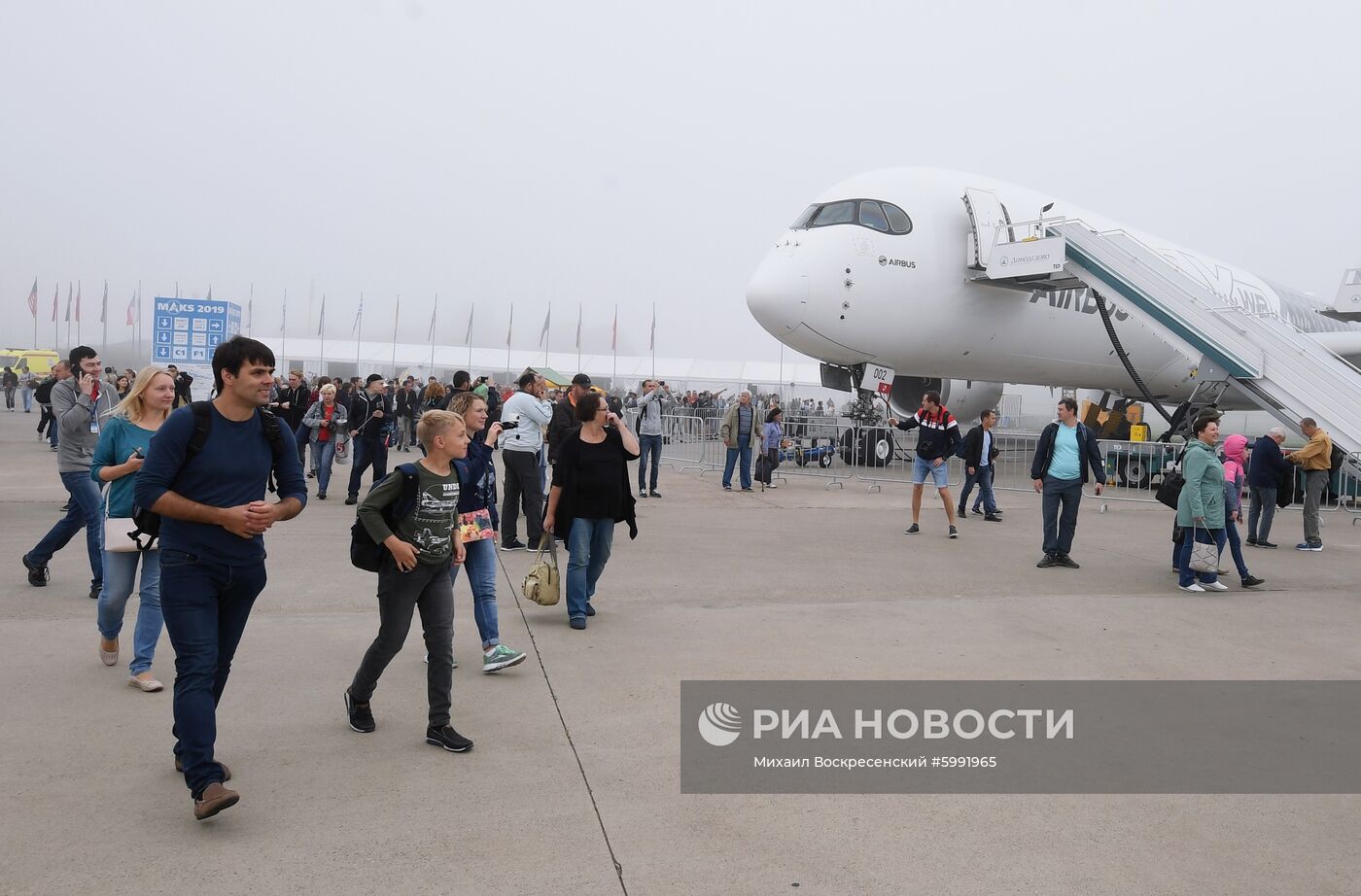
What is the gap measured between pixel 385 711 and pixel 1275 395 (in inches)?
471

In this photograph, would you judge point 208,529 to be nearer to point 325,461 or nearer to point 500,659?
point 500,659

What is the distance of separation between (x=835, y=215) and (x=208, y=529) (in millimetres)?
12491

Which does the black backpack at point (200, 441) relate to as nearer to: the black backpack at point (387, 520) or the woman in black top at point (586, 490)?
the black backpack at point (387, 520)

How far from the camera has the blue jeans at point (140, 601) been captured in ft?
15.6

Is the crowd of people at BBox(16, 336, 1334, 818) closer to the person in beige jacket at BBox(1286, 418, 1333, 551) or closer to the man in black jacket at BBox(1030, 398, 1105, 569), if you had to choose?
the man in black jacket at BBox(1030, 398, 1105, 569)

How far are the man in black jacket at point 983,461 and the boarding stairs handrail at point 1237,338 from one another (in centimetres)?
320

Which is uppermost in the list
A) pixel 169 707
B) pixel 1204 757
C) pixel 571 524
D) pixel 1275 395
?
pixel 1275 395

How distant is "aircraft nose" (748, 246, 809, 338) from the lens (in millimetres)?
13914

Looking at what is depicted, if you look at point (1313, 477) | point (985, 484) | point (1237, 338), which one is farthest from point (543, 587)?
point (1237, 338)

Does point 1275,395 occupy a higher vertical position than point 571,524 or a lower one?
higher

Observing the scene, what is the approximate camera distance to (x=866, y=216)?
14523mm

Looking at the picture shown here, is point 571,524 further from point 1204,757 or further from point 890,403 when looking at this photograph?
point 890,403

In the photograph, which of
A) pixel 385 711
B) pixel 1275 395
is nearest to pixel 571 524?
pixel 385 711

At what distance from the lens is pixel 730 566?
333 inches
